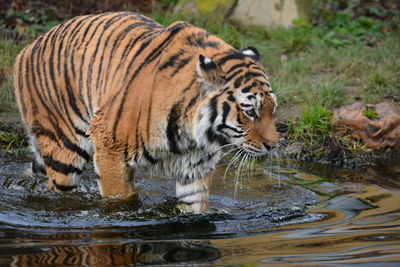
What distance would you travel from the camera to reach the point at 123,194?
3.81m

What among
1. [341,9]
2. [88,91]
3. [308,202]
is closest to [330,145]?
[308,202]

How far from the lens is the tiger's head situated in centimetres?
336

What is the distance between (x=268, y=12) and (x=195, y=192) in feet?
17.2

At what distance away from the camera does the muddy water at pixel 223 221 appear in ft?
9.52

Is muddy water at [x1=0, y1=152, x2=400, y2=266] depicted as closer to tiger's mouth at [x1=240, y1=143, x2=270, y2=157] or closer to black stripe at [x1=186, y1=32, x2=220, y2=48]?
tiger's mouth at [x1=240, y1=143, x2=270, y2=157]

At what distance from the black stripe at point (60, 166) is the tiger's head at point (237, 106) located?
3.68 ft

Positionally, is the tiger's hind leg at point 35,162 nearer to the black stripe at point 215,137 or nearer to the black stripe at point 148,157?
the black stripe at point 148,157

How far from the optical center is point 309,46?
7.74 meters

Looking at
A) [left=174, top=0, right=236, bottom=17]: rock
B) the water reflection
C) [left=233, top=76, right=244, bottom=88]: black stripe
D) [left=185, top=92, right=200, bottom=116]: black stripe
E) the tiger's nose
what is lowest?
the water reflection

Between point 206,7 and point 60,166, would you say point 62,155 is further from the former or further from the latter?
point 206,7

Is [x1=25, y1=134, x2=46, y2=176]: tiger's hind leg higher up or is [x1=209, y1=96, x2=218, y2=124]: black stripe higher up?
[x1=209, y1=96, x2=218, y2=124]: black stripe

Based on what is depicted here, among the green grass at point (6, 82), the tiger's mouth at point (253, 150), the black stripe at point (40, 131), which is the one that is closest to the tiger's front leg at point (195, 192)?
the tiger's mouth at point (253, 150)

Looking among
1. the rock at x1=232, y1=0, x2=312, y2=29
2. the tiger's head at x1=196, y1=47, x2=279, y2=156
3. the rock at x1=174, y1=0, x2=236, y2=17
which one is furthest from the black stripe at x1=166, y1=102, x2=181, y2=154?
the rock at x1=232, y1=0, x2=312, y2=29

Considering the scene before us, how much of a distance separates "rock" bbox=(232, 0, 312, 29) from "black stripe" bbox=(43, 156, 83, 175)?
16.4 ft
